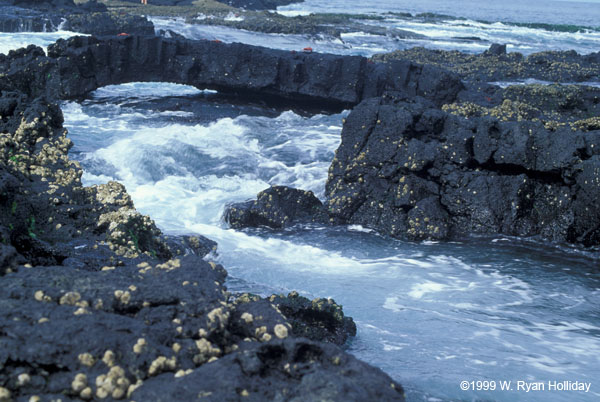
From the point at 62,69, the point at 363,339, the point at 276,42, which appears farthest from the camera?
the point at 276,42

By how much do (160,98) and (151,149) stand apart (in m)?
6.95

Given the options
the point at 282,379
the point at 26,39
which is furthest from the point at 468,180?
the point at 26,39

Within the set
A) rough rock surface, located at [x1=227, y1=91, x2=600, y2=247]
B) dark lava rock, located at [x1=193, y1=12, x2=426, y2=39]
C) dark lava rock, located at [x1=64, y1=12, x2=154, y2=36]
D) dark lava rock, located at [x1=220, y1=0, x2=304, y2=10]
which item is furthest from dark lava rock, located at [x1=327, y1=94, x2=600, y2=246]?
dark lava rock, located at [x1=220, y1=0, x2=304, y2=10]

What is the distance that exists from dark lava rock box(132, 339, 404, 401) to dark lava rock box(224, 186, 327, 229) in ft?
24.0

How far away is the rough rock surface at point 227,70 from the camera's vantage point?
1877 centimetres

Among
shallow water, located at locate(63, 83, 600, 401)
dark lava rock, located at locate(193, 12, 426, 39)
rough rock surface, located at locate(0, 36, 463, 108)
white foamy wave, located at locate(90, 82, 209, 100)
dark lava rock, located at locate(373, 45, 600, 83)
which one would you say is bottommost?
shallow water, located at locate(63, 83, 600, 401)

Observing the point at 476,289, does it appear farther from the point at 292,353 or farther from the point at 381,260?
the point at 292,353

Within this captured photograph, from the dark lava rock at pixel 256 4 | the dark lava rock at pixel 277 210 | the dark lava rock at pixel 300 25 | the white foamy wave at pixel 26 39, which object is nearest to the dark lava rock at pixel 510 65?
the dark lava rock at pixel 300 25

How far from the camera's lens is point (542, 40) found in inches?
1941

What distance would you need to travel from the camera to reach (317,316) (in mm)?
5270

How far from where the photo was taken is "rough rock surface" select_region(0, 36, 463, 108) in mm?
18766

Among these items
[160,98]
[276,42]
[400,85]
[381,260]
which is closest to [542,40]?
[276,42]

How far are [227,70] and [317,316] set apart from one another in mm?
16181

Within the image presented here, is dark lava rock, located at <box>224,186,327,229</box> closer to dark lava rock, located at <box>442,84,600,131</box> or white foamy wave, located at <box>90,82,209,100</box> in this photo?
dark lava rock, located at <box>442,84,600,131</box>
